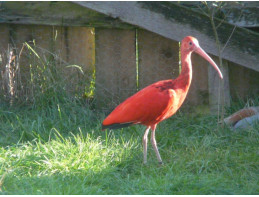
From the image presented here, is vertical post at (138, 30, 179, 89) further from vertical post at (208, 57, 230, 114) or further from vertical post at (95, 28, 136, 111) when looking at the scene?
vertical post at (208, 57, 230, 114)

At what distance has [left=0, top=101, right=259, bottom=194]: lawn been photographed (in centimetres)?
409

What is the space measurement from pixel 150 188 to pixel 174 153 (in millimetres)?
994

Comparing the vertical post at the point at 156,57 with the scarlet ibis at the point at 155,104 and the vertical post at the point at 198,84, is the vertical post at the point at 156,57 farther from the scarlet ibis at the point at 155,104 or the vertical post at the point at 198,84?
the scarlet ibis at the point at 155,104

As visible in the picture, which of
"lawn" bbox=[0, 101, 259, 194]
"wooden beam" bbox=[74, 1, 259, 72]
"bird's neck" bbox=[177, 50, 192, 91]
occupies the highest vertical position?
"wooden beam" bbox=[74, 1, 259, 72]

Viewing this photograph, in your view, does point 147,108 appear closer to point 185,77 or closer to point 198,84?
point 185,77

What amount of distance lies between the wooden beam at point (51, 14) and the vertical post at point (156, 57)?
0.34 m

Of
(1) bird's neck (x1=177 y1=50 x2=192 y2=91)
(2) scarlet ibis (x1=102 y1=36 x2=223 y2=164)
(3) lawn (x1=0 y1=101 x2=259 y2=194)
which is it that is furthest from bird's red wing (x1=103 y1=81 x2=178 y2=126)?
(3) lawn (x1=0 y1=101 x2=259 y2=194)

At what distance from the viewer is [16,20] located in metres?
6.76

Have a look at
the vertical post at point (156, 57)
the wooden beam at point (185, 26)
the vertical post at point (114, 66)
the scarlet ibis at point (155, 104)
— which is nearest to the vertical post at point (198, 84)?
the vertical post at point (156, 57)

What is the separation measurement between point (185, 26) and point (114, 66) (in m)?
1.31

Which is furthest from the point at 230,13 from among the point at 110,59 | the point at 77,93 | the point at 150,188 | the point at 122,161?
the point at 150,188

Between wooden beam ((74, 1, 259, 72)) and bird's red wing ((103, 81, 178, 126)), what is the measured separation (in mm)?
1687

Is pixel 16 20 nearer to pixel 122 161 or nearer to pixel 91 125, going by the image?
pixel 91 125

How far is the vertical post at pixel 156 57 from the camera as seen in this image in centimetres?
672
